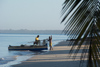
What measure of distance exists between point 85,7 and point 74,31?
0.44ft

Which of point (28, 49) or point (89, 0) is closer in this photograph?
point (89, 0)

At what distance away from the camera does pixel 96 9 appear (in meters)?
1.06

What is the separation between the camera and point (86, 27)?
3.47ft

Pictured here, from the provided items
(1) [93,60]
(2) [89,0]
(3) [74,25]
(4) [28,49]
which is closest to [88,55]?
(1) [93,60]

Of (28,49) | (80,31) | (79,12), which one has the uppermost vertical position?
(79,12)

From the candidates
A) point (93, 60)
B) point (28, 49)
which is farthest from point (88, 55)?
point (28, 49)

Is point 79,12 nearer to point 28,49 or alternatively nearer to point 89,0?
point 89,0

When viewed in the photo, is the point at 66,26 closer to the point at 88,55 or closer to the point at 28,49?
the point at 88,55

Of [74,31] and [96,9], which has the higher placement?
[96,9]

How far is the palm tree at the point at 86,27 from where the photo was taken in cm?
104

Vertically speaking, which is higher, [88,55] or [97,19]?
[97,19]

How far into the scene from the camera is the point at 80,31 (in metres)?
1.10

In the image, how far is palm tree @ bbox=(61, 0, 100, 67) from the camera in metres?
1.04

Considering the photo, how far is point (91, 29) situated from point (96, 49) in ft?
0.33
